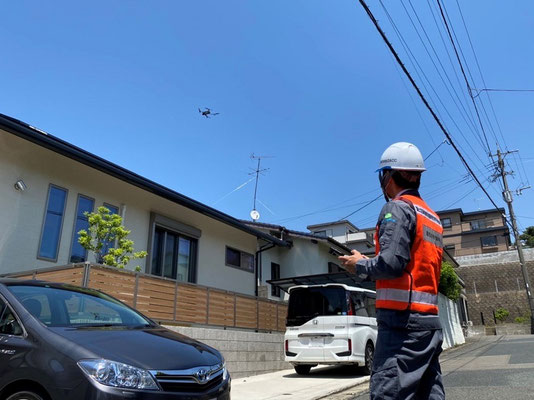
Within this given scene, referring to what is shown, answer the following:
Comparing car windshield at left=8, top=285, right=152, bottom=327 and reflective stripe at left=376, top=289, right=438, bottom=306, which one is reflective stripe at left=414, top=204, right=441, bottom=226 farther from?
car windshield at left=8, top=285, right=152, bottom=327

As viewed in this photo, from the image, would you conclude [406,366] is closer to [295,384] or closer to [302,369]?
[295,384]

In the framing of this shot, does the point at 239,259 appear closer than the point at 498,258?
Yes

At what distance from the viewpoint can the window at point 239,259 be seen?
1415cm

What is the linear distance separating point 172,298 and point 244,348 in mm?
2161

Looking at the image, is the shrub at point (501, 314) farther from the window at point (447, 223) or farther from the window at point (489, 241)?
the window at point (447, 223)

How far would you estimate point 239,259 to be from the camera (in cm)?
1460

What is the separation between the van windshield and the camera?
30.3 ft

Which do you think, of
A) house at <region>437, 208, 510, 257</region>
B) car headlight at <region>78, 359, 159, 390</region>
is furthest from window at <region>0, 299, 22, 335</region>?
house at <region>437, 208, 510, 257</region>

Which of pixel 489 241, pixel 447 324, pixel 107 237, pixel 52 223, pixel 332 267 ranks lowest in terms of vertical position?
pixel 447 324

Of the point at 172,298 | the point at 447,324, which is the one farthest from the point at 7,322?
the point at 447,324

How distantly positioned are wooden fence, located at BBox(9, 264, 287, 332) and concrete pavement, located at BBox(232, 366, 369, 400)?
1.46m

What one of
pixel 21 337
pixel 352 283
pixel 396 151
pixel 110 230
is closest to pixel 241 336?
pixel 110 230

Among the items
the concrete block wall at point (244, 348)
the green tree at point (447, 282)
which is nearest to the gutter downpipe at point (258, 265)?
the concrete block wall at point (244, 348)

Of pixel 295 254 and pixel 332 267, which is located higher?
pixel 295 254
